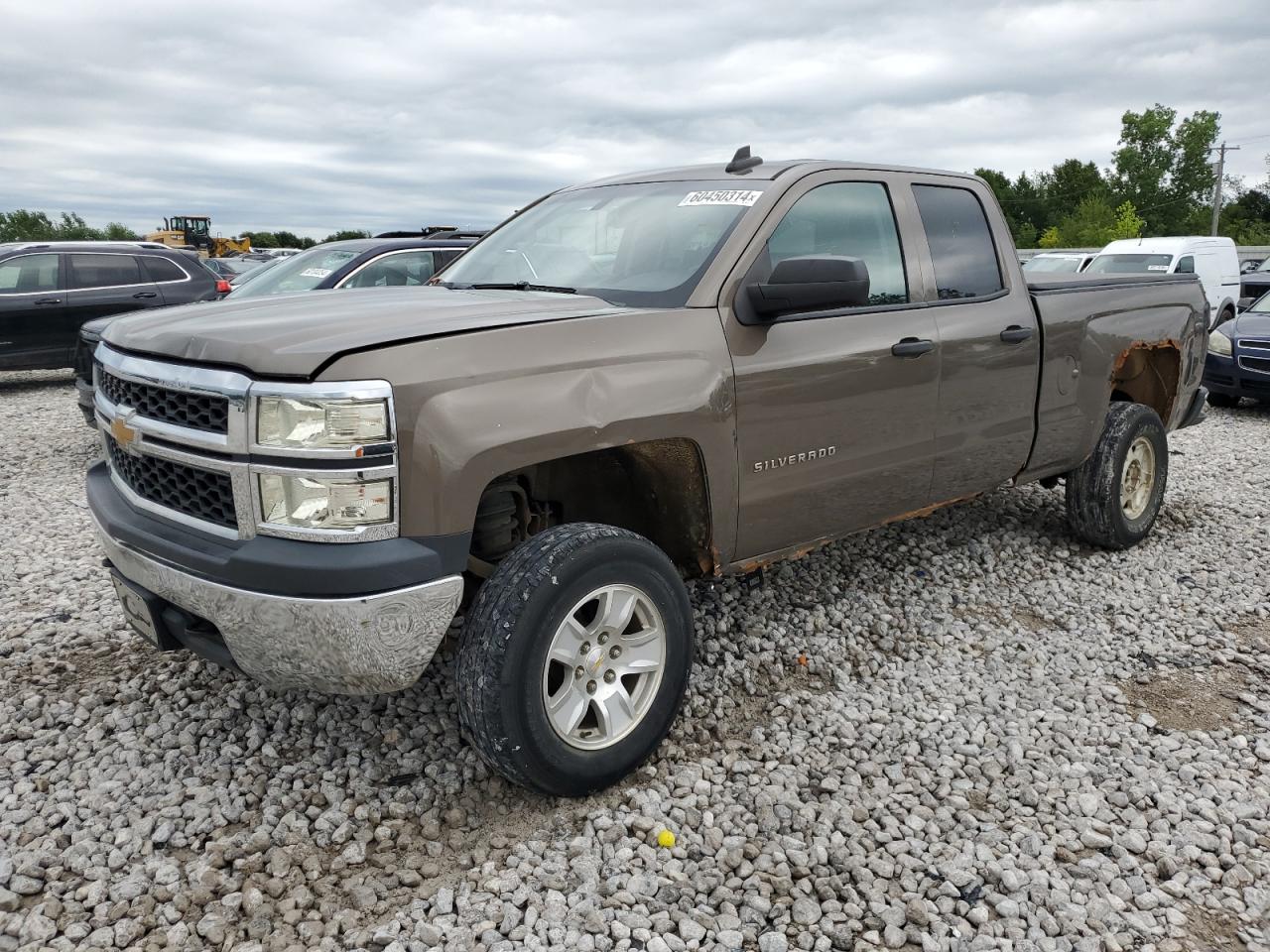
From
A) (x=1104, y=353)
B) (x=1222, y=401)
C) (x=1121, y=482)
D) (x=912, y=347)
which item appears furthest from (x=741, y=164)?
(x=1222, y=401)

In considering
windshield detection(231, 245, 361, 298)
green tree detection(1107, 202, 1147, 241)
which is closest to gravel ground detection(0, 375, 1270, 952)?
windshield detection(231, 245, 361, 298)

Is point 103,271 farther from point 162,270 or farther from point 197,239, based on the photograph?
point 197,239

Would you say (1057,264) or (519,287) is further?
(1057,264)

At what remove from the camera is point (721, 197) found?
11.7ft

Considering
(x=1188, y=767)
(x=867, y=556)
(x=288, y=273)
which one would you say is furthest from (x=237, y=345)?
(x=288, y=273)

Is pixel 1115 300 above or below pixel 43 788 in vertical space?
above

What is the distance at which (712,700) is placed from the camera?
11.8 ft

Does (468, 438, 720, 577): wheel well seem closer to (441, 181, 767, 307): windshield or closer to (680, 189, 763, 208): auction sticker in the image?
(441, 181, 767, 307): windshield

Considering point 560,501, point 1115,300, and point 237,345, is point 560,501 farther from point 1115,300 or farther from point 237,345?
point 1115,300

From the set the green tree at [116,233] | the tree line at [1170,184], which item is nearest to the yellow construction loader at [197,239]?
the green tree at [116,233]

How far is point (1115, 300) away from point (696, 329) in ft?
9.55

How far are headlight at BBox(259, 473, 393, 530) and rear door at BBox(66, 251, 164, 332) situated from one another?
9883mm

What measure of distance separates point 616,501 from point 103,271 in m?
10.2

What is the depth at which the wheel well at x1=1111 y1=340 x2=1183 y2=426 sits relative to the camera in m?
5.24
